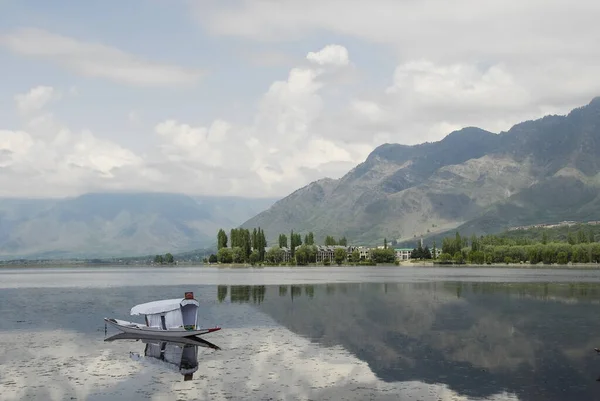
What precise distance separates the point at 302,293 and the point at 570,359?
8533 centimetres

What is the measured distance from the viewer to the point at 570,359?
5694 cm

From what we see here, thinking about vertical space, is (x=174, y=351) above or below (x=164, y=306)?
below

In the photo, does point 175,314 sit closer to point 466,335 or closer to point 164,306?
point 164,306

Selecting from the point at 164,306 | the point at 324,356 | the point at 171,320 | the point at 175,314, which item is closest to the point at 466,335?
the point at 324,356

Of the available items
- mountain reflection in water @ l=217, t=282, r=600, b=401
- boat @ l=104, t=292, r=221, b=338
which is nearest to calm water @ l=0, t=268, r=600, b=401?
mountain reflection in water @ l=217, t=282, r=600, b=401

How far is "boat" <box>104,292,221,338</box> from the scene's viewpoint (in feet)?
233

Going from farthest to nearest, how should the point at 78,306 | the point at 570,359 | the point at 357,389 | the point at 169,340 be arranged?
the point at 78,306
the point at 169,340
the point at 570,359
the point at 357,389

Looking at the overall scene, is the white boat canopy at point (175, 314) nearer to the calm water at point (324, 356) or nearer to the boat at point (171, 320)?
the boat at point (171, 320)

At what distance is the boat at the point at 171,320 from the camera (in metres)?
71.1

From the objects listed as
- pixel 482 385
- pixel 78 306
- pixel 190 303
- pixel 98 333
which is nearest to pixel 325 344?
pixel 190 303

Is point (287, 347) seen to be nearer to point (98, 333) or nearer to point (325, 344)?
point (325, 344)

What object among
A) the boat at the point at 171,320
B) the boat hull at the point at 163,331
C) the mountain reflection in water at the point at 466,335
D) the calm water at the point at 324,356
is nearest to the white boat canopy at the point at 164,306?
the boat at the point at 171,320

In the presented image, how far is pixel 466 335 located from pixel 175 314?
32.5 meters

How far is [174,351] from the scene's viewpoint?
64812mm
